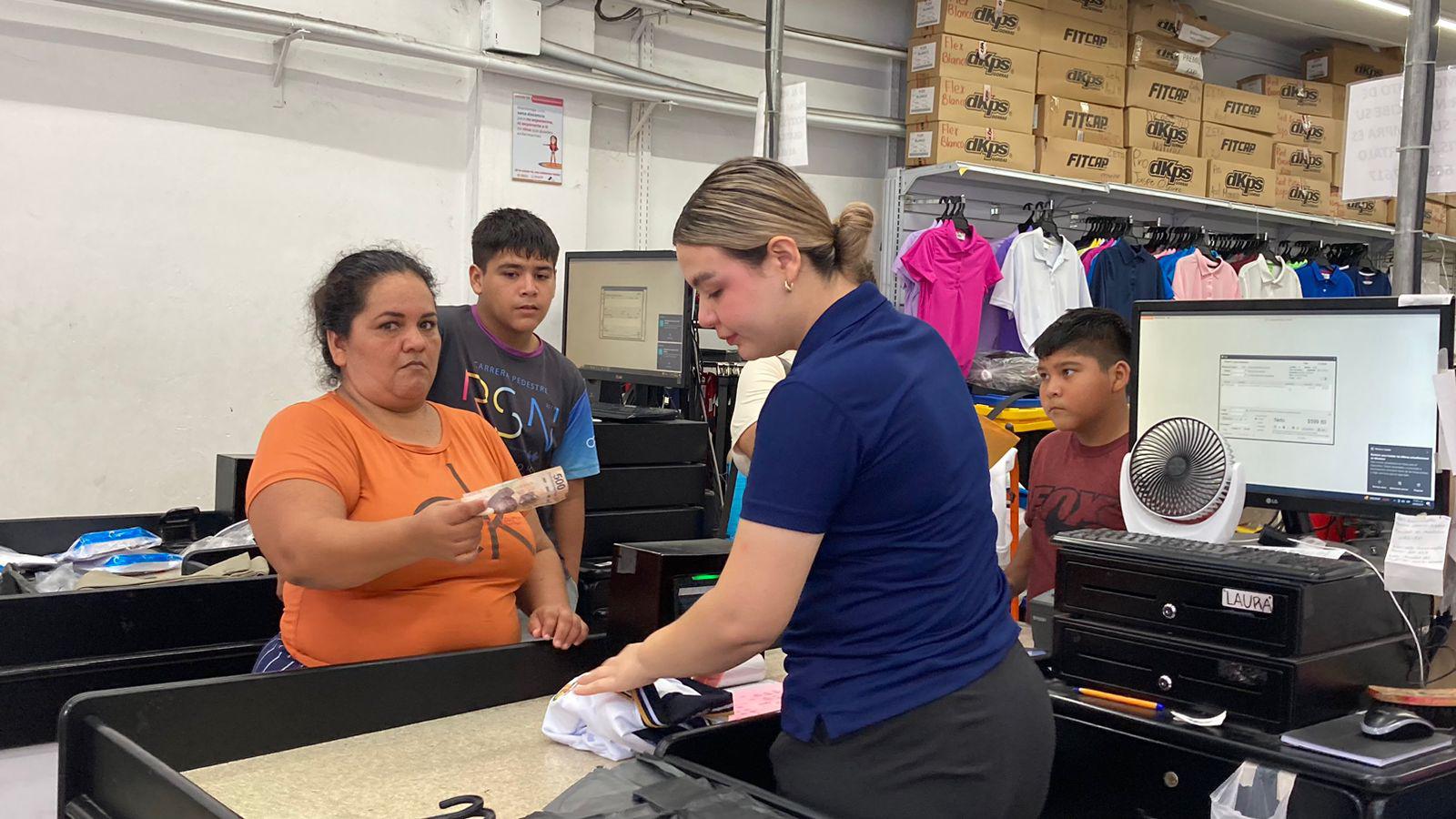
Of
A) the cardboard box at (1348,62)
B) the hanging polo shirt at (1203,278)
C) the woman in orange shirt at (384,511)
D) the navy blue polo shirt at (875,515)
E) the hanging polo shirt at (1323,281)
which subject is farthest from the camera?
the cardboard box at (1348,62)

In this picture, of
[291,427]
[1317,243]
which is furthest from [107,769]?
[1317,243]

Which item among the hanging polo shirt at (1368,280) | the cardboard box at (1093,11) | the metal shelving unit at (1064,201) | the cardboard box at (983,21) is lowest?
the hanging polo shirt at (1368,280)

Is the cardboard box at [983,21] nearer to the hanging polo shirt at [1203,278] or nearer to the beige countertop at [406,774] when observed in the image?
the hanging polo shirt at [1203,278]

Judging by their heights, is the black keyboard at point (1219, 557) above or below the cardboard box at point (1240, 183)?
below

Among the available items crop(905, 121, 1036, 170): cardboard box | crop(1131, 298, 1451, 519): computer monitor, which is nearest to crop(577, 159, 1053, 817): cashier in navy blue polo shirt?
crop(1131, 298, 1451, 519): computer monitor

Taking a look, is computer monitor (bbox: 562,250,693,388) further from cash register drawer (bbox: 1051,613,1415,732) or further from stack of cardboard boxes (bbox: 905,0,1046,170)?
cash register drawer (bbox: 1051,613,1415,732)

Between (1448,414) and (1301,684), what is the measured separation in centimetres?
64

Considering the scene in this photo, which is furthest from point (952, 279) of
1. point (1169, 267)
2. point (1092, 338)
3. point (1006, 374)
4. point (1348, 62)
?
point (1348, 62)

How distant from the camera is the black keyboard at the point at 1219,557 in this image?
148 centimetres

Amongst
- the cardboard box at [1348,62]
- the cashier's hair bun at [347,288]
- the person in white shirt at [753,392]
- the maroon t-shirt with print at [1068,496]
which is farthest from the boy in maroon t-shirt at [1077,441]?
the cardboard box at [1348,62]

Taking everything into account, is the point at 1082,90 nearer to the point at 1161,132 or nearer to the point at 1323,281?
the point at 1161,132

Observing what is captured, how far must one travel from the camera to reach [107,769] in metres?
1.27

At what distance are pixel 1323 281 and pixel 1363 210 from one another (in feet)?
3.12

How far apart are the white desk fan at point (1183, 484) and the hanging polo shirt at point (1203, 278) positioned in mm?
4190
